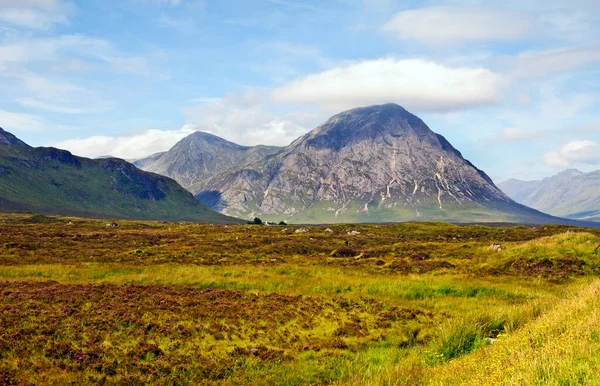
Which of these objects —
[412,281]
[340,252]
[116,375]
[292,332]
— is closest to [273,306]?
[292,332]

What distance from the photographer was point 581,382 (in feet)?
24.9

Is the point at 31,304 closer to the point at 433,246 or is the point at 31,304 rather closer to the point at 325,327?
the point at 325,327

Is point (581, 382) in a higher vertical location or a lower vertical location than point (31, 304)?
higher

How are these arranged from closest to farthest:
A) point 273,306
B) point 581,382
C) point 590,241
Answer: point 581,382 < point 273,306 < point 590,241

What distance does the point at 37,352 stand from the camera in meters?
15.7

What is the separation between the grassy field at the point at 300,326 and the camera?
11.7m

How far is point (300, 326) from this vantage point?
21.2 m

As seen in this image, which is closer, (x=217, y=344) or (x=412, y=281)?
(x=217, y=344)

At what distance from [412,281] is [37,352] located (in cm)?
2618

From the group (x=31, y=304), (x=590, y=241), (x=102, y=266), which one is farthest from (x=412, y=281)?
(x=102, y=266)

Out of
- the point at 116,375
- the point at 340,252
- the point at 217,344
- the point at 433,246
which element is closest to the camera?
the point at 116,375

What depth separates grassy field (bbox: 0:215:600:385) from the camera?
11727 mm

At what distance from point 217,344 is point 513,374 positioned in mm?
13337

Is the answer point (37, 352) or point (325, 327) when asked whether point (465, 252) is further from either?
point (37, 352)
